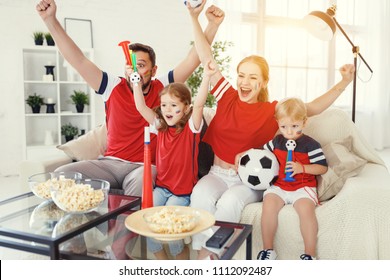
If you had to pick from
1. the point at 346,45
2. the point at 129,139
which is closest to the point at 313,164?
the point at 129,139

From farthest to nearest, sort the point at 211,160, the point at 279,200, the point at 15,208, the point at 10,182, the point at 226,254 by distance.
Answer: the point at 10,182 → the point at 211,160 → the point at 279,200 → the point at 15,208 → the point at 226,254

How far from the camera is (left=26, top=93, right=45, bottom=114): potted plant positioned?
358 cm

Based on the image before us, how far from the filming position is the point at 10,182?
3.54 metres

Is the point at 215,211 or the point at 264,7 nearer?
the point at 215,211

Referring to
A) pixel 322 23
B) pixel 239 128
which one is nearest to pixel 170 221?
pixel 239 128

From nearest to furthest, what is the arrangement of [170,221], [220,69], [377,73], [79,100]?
[170,221], [79,100], [220,69], [377,73]

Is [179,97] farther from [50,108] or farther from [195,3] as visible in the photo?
[50,108]

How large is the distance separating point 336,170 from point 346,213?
23 centimetres

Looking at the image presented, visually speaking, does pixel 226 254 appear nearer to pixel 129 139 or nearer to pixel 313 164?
pixel 313 164

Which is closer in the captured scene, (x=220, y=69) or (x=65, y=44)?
(x=65, y=44)

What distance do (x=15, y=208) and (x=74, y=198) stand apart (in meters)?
0.30

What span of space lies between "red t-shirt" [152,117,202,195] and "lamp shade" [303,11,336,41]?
4.17 ft

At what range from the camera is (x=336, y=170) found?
5.49 ft

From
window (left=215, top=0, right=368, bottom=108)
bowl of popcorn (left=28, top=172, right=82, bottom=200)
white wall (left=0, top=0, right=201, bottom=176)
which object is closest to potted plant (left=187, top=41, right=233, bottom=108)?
window (left=215, top=0, right=368, bottom=108)
